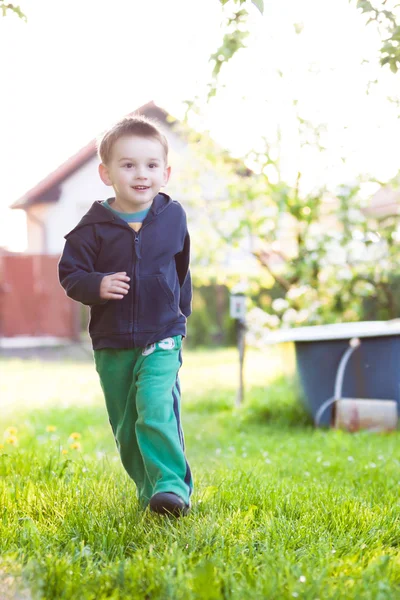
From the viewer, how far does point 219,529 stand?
8.43ft

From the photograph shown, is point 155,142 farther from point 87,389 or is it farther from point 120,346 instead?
point 87,389

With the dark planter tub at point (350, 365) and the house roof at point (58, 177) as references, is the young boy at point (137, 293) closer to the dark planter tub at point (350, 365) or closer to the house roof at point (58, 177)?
the dark planter tub at point (350, 365)

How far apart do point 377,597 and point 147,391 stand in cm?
115

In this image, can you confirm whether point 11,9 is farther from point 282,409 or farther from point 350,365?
point 282,409

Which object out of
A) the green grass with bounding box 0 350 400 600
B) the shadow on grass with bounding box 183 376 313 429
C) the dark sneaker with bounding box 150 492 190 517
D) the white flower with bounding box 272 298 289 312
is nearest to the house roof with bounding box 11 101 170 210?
the white flower with bounding box 272 298 289 312

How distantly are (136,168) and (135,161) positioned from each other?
0.09 feet

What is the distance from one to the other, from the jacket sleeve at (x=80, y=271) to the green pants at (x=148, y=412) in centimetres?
26

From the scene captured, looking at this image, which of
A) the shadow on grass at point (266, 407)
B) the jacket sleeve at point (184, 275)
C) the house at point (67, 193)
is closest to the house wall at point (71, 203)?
the house at point (67, 193)

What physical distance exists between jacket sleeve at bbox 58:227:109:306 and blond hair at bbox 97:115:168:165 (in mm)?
325

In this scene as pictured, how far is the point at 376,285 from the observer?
389 inches

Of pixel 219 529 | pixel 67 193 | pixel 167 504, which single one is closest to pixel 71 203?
pixel 67 193

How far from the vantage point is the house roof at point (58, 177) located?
19.3 metres

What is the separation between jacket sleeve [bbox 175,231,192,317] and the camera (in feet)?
10.1

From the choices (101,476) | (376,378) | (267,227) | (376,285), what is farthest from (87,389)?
(101,476)
